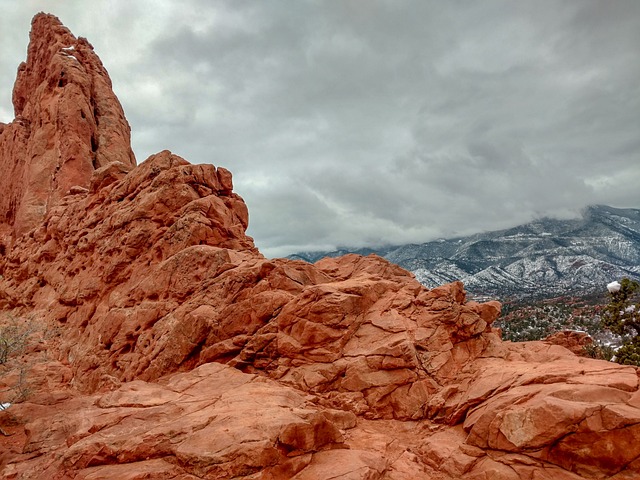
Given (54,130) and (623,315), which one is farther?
(54,130)

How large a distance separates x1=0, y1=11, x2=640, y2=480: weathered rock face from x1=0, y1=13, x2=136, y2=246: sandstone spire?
60.7 ft

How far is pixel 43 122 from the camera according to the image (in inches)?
2244

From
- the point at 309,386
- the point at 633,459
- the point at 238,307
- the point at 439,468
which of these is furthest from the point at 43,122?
the point at 633,459

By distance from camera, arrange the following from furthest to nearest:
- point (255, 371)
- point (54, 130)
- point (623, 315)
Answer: point (54, 130), point (623, 315), point (255, 371)

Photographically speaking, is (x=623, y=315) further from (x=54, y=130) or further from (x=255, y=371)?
(x=54, y=130)

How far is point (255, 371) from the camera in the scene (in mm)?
21828

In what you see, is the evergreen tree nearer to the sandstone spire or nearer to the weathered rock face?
the weathered rock face

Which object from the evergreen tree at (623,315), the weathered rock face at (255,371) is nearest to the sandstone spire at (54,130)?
the weathered rock face at (255,371)

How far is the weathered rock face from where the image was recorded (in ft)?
41.5

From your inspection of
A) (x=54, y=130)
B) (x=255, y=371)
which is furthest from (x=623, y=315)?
(x=54, y=130)

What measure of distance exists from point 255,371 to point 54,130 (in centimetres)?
5710

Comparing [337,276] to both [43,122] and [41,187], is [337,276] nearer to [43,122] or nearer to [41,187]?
[41,187]

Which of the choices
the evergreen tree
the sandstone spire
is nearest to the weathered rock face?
the sandstone spire

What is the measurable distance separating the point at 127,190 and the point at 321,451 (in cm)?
3375
